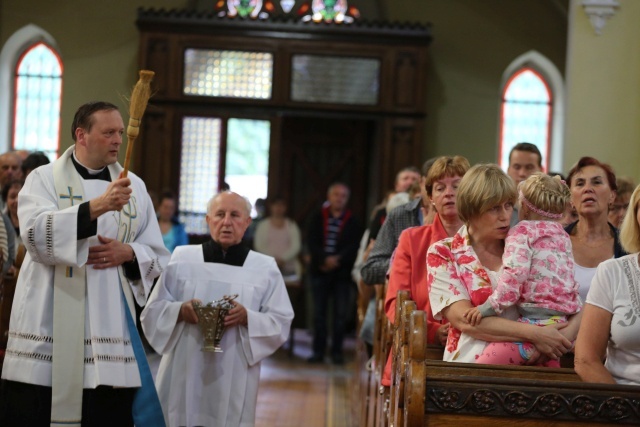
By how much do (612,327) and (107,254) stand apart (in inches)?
83.6

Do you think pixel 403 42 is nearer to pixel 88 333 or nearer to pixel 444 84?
pixel 444 84

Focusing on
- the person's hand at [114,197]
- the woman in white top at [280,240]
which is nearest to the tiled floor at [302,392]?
the woman in white top at [280,240]

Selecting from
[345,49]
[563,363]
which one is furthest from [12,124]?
[563,363]

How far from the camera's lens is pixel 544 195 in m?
3.96

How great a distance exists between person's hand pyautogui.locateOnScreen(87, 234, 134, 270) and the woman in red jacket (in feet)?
4.07

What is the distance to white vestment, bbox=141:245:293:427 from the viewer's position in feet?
16.7

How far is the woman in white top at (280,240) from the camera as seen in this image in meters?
12.2

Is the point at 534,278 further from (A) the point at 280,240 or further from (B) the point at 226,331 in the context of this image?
(A) the point at 280,240

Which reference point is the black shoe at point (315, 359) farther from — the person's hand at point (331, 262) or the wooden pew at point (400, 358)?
the wooden pew at point (400, 358)

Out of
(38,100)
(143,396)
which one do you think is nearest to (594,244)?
(143,396)

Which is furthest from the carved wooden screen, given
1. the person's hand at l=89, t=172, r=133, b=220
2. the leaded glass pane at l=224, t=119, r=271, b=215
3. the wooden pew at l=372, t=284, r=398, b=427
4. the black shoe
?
the person's hand at l=89, t=172, r=133, b=220

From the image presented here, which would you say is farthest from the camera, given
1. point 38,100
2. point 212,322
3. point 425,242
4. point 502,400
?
point 38,100

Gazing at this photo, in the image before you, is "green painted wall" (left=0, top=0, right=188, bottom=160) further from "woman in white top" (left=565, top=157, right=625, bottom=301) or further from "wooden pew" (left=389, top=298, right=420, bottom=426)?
"wooden pew" (left=389, top=298, right=420, bottom=426)

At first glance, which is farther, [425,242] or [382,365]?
[382,365]
